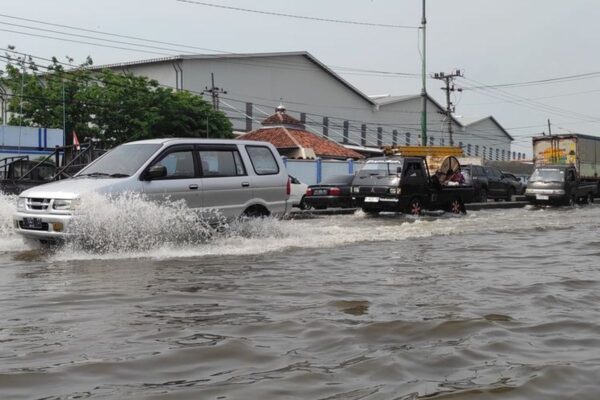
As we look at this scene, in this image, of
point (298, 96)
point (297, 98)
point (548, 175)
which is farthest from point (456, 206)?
point (298, 96)

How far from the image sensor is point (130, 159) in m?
9.52

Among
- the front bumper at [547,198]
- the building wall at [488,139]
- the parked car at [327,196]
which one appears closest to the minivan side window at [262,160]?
the parked car at [327,196]

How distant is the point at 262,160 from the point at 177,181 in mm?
1916

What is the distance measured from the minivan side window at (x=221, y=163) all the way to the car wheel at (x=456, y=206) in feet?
34.5

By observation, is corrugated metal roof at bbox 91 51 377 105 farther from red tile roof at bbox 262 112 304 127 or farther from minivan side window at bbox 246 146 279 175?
minivan side window at bbox 246 146 279 175

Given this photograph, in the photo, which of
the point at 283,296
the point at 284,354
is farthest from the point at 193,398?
the point at 283,296

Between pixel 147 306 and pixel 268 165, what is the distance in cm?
553

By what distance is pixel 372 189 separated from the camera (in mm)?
18141

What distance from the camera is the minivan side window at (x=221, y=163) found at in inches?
397

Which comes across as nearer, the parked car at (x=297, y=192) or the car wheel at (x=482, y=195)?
the parked car at (x=297, y=192)

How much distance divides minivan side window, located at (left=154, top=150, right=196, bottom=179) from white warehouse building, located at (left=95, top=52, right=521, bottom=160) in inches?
1424

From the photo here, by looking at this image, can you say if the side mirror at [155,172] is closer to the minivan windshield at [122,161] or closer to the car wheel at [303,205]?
the minivan windshield at [122,161]

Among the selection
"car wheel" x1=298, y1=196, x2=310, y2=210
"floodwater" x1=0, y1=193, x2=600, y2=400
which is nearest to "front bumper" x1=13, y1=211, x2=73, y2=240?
"floodwater" x1=0, y1=193, x2=600, y2=400

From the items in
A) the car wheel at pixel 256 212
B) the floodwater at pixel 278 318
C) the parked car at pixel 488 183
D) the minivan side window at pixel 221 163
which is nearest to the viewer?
the floodwater at pixel 278 318
